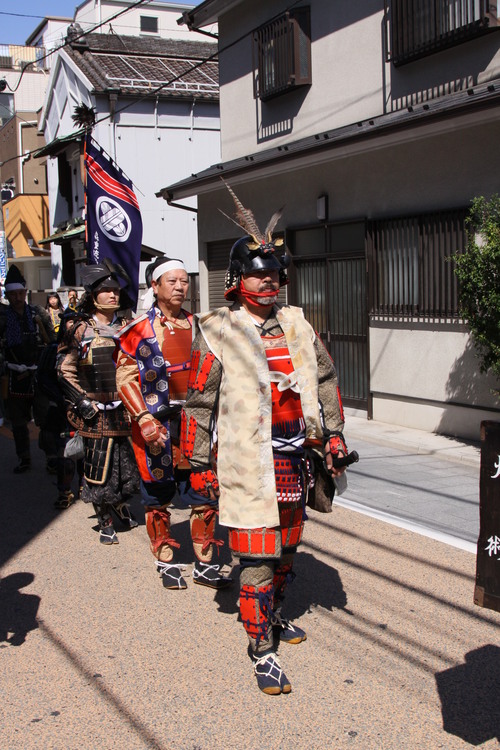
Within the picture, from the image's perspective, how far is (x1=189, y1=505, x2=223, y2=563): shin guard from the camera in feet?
15.5

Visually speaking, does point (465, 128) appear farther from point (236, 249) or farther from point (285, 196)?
point (236, 249)

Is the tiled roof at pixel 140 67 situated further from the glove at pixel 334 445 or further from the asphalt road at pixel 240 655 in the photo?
the glove at pixel 334 445

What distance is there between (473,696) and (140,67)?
80.6 ft

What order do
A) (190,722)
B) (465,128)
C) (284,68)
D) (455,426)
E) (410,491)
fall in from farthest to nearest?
(284,68) < (455,426) < (465,128) < (410,491) < (190,722)

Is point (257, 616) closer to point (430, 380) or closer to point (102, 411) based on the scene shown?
point (102, 411)

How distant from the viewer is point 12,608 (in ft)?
15.1

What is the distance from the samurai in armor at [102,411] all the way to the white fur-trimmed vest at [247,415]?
227 cm

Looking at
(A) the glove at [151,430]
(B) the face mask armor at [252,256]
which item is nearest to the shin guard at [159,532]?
(A) the glove at [151,430]

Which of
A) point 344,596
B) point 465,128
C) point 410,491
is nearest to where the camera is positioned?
point 344,596

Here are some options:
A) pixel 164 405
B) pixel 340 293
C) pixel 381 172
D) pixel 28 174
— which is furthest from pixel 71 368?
pixel 28 174

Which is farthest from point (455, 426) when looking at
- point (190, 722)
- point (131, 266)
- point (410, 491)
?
point (190, 722)

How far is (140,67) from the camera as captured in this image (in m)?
24.9

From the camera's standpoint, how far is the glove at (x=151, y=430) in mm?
4562

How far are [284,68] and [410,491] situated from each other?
7.68 meters
